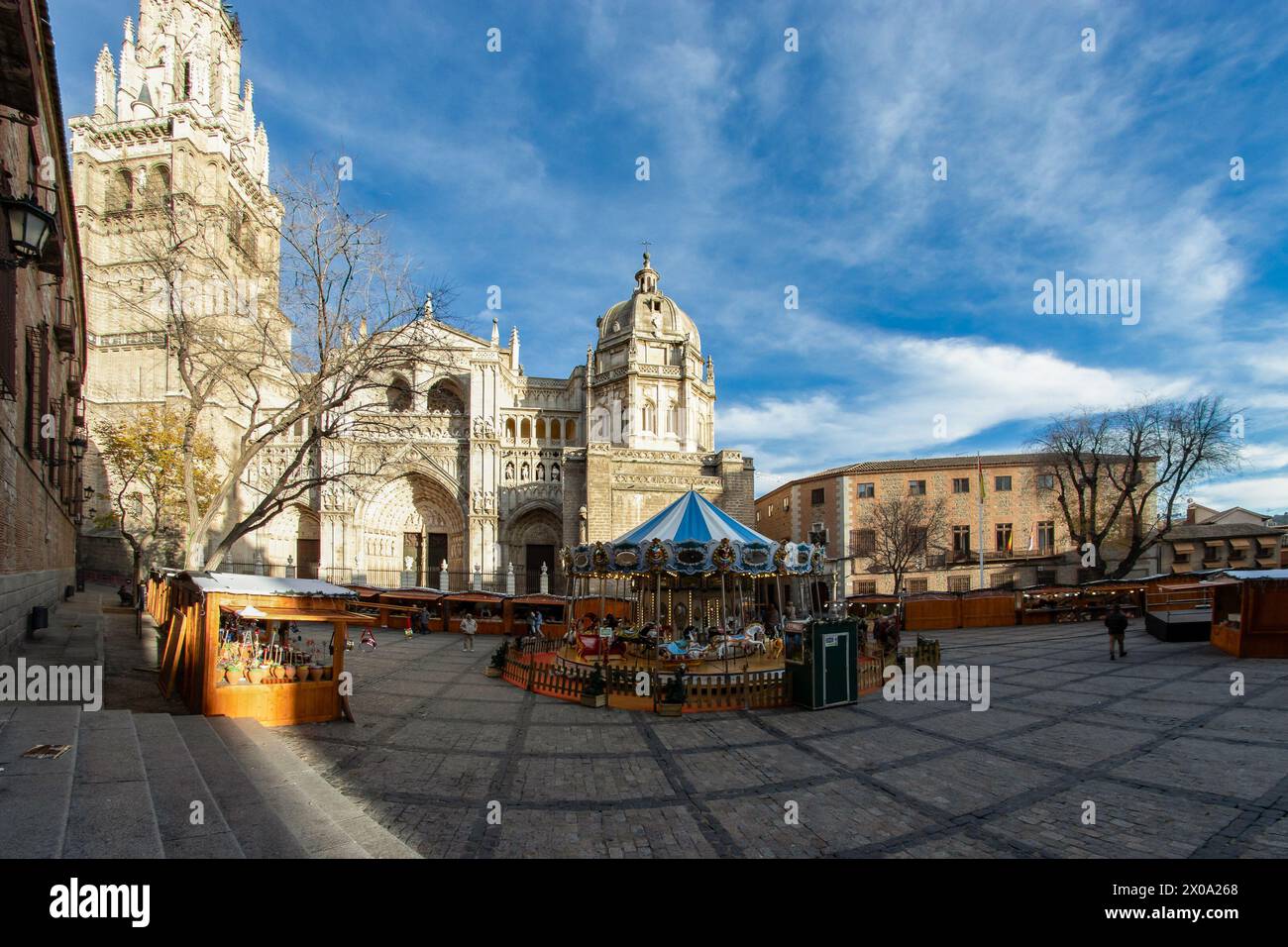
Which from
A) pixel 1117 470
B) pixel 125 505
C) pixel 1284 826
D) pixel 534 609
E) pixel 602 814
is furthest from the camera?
pixel 1117 470

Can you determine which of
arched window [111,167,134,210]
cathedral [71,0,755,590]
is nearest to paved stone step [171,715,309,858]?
cathedral [71,0,755,590]

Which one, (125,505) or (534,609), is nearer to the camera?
(534,609)

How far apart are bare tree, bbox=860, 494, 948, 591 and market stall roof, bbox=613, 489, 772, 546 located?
24215 millimetres

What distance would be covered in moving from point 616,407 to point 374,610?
22.5 meters

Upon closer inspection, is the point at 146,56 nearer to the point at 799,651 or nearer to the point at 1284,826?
the point at 799,651

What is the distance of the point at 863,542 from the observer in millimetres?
38750

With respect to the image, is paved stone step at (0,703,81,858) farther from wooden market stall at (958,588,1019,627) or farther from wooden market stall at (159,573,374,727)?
wooden market stall at (958,588,1019,627)

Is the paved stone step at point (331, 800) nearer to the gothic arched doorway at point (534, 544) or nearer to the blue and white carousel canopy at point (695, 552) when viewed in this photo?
the blue and white carousel canopy at point (695, 552)

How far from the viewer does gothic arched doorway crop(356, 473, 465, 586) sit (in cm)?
3353

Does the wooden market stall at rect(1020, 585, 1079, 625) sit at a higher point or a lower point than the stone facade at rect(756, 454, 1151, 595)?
lower

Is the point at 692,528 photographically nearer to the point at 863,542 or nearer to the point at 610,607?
the point at 610,607

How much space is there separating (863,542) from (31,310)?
4068 centimetres

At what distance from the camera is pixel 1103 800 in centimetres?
565
